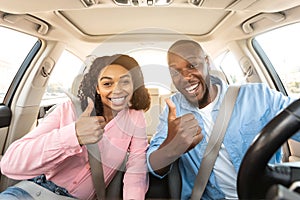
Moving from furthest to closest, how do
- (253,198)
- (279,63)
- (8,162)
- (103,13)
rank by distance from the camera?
(279,63) < (103,13) < (8,162) < (253,198)

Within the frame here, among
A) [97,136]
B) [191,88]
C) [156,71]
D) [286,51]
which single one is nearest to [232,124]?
[191,88]

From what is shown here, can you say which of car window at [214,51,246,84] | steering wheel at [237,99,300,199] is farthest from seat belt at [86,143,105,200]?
car window at [214,51,246,84]

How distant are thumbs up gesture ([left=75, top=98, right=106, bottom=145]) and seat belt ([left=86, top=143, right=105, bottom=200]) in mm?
91

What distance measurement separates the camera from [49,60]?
174 centimetres

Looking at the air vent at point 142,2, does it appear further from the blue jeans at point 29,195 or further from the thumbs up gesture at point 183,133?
the blue jeans at point 29,195

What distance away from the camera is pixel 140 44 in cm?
128

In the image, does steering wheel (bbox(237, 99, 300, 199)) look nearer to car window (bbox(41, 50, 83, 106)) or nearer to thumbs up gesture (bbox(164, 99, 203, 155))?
thumbs up gesture (bbox(164, 99, 203, 155))

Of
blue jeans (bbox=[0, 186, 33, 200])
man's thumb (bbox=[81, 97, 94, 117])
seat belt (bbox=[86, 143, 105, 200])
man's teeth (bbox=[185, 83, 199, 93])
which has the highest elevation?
man's teeth (bbox=[185, 83, 199, 93])

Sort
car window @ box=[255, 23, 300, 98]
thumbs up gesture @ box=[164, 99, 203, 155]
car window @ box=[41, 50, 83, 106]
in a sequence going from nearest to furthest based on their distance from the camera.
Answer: thumbs up gesture @ box=[164, 99, 203, 155] → car window @ box=[41, 50, 83, 106] → car window @ box=[255, 23, 300, 98]

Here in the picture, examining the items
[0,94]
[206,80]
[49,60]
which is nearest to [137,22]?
[206,80]

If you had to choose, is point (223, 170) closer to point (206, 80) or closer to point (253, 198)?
point (206, 80)

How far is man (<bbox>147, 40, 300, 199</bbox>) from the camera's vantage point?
1.10 meters

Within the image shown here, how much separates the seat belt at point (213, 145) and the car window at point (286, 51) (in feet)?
1.61

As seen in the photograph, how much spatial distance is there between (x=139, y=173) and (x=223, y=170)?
332mm
